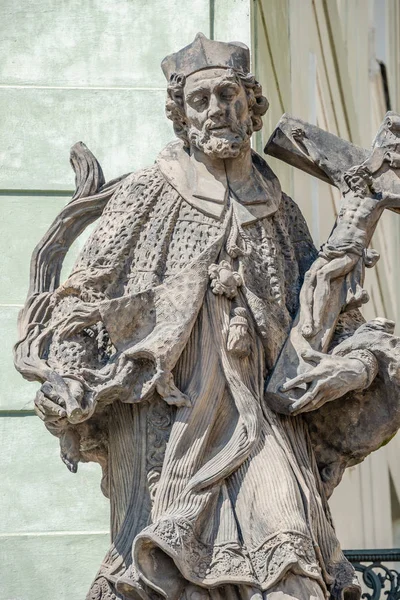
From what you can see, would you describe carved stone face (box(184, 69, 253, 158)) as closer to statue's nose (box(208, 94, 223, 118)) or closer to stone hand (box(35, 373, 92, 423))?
statue's nose (box(208, 94, 223, 118))

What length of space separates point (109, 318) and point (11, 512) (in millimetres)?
1852

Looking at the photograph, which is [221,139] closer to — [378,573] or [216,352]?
[216,352]

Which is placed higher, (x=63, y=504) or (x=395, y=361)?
(x=395, y=361)

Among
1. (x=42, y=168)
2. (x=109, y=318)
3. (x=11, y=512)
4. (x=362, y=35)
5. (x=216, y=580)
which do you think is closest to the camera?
(x=216, y=580)

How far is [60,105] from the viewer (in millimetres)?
9430

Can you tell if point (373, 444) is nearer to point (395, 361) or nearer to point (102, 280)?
point (395, 361)

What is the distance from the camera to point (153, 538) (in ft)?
22.1

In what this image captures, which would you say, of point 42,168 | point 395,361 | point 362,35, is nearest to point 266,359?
point 395,361

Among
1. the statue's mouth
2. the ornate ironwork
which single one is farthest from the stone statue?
the ornate ironwork

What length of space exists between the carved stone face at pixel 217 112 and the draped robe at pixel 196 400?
0.18 metres

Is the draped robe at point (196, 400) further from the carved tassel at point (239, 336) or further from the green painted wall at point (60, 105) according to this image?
the green painted wall at point (60, 105)

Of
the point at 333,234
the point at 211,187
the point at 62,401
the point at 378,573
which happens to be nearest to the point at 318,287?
the point at 333,234

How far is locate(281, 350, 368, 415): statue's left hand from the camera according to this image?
281 inches

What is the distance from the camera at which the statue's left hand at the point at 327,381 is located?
23.4ft
